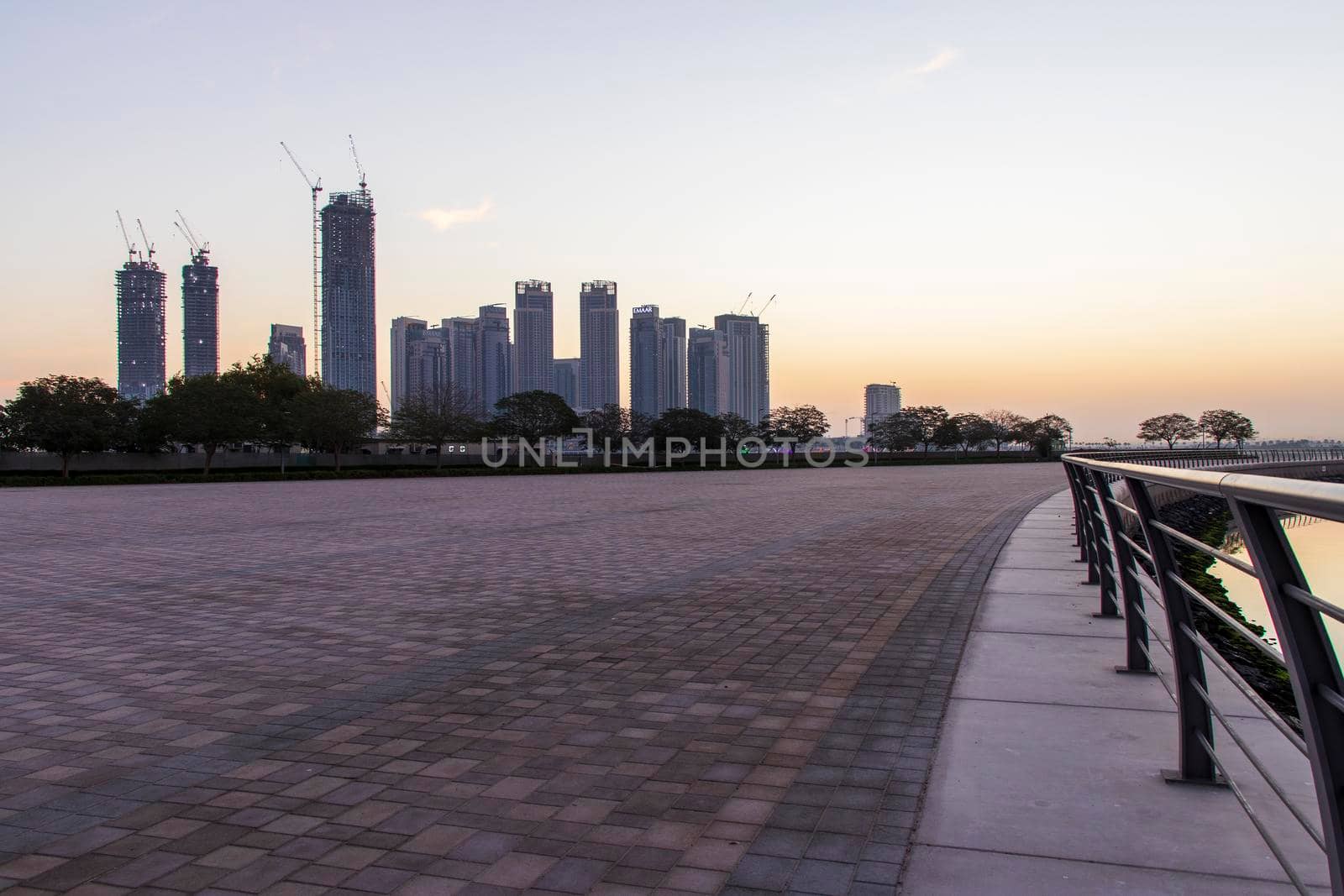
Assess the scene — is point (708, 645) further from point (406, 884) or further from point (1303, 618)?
point (1303, 618)

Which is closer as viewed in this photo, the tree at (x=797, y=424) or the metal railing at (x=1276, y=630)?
the metal railing at (x=1276, y=630)

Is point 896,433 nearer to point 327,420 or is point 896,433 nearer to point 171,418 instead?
point 327,420

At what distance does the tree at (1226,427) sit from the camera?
11494 centimetres

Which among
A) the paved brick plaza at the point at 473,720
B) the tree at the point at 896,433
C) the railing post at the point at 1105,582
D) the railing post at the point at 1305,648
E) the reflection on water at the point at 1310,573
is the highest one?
the tree at the point at 896,433

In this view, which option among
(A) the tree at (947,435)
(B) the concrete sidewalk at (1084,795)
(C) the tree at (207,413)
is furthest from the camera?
(A) the tree at (947,435)

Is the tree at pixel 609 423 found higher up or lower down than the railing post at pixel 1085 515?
higher up

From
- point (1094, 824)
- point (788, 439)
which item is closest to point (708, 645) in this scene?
point (1094, 824)

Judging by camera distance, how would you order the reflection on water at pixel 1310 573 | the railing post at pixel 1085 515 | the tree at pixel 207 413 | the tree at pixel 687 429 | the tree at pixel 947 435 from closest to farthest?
the railing post at pixel 1085 515, the reflection on water at pixel 1310 573, the tree at pixel 207 413, the tree at pixel 687 429, the tree at pixel 947 435

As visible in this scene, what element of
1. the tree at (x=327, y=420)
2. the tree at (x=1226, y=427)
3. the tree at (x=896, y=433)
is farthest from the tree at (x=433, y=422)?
the tree at (x=1226, y=427)

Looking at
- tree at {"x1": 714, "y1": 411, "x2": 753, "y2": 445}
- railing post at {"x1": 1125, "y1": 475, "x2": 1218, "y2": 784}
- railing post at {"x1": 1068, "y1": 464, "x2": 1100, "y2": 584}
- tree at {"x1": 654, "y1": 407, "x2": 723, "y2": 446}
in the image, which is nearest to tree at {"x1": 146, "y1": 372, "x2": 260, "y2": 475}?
tree at {"x1": 654, "y1": 407, "x2": 723, "y2": 446}

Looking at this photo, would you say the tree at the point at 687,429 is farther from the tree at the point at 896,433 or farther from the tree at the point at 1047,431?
the tree at the point at 1047,431

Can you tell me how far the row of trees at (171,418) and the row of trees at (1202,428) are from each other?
99292 millimetres

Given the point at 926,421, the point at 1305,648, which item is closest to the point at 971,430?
the point at 926,421

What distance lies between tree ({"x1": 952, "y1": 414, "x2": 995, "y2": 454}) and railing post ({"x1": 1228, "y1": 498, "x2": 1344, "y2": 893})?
11176 cm
